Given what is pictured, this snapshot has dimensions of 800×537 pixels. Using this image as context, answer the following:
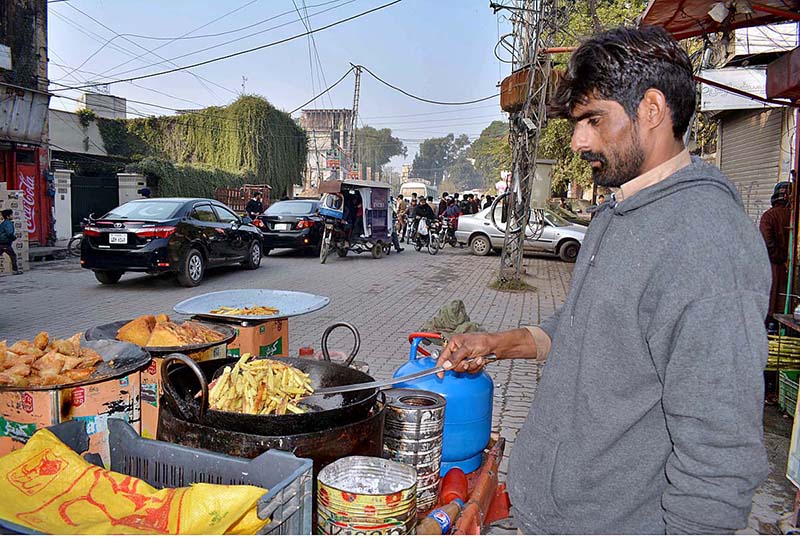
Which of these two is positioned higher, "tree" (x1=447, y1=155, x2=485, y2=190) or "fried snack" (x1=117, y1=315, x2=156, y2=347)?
"tree" (x1=447, y1=155, x2=485, y2=190)

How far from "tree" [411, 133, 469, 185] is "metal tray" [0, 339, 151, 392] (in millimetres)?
129702

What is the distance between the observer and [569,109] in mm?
1671

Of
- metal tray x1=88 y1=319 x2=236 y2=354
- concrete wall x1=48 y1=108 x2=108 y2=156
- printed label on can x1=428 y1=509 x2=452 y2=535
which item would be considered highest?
A: concrete wall x1=48 y1=108 x2=108 y2=156

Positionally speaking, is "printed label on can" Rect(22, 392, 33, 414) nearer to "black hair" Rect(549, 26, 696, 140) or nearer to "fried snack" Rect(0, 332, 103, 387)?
"fried snack" Rect(0, 332, 103, 387)

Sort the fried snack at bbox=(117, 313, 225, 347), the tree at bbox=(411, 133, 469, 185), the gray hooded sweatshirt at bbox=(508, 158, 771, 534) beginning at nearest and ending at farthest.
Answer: the gray hooded sweatshirt at bbox=(508, 158, 771, 534)
the fried snack at bbox=(117, 313, 225, 347)
the tree at bbox=(411, 133, 469, 185)

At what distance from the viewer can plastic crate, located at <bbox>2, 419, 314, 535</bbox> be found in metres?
1.72

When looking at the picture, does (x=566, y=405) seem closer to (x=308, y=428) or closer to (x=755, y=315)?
(x=755, y=315)

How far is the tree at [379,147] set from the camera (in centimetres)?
9083

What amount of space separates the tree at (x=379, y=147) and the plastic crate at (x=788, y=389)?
82.0 metres

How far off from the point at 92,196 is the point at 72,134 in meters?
8.81

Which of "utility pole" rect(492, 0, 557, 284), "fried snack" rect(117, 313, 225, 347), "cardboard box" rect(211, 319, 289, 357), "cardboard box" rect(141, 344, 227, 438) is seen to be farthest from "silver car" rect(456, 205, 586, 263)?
"cardboard box" rect(141, 344, 227, 438)

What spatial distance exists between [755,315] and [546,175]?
11.0 metres

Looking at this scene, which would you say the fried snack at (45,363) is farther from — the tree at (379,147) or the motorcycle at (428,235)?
the tree at (379,147)

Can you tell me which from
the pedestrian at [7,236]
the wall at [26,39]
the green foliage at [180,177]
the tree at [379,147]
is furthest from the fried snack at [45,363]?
the tree at [379,147]
